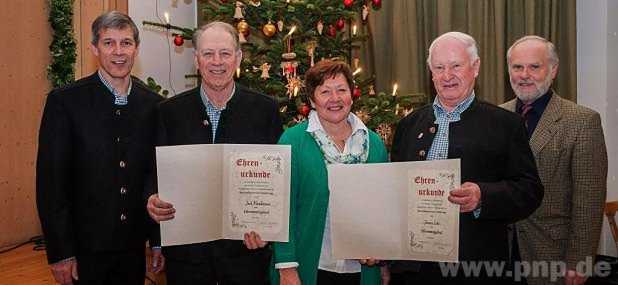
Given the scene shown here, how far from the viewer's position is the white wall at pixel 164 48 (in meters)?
5.73

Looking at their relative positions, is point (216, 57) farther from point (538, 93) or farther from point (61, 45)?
point (61, 45)

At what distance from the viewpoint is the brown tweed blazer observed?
7.89 feet

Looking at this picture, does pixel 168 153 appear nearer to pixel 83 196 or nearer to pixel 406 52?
pixel 83 196

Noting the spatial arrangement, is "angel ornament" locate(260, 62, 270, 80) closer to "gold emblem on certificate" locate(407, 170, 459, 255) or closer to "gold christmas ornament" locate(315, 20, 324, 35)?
"gold christmas ornament" locate(315, 20, 324, 35)

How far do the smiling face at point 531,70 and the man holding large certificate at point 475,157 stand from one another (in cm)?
56

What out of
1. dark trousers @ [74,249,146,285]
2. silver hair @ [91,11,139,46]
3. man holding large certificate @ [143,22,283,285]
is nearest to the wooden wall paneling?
silver hair @ [91,11,139,46]

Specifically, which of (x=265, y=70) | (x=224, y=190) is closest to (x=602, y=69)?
(x=265, y=70)

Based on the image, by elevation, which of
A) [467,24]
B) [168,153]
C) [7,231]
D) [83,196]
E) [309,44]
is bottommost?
[7,231]

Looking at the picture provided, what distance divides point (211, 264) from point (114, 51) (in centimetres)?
98

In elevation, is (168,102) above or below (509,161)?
above

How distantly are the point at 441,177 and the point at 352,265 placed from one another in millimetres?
521

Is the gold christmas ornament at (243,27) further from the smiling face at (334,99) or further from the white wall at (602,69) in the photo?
the white wall at (602,69)

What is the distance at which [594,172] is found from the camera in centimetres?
240

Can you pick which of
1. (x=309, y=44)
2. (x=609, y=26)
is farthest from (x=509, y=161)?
(x=609, y=26)
